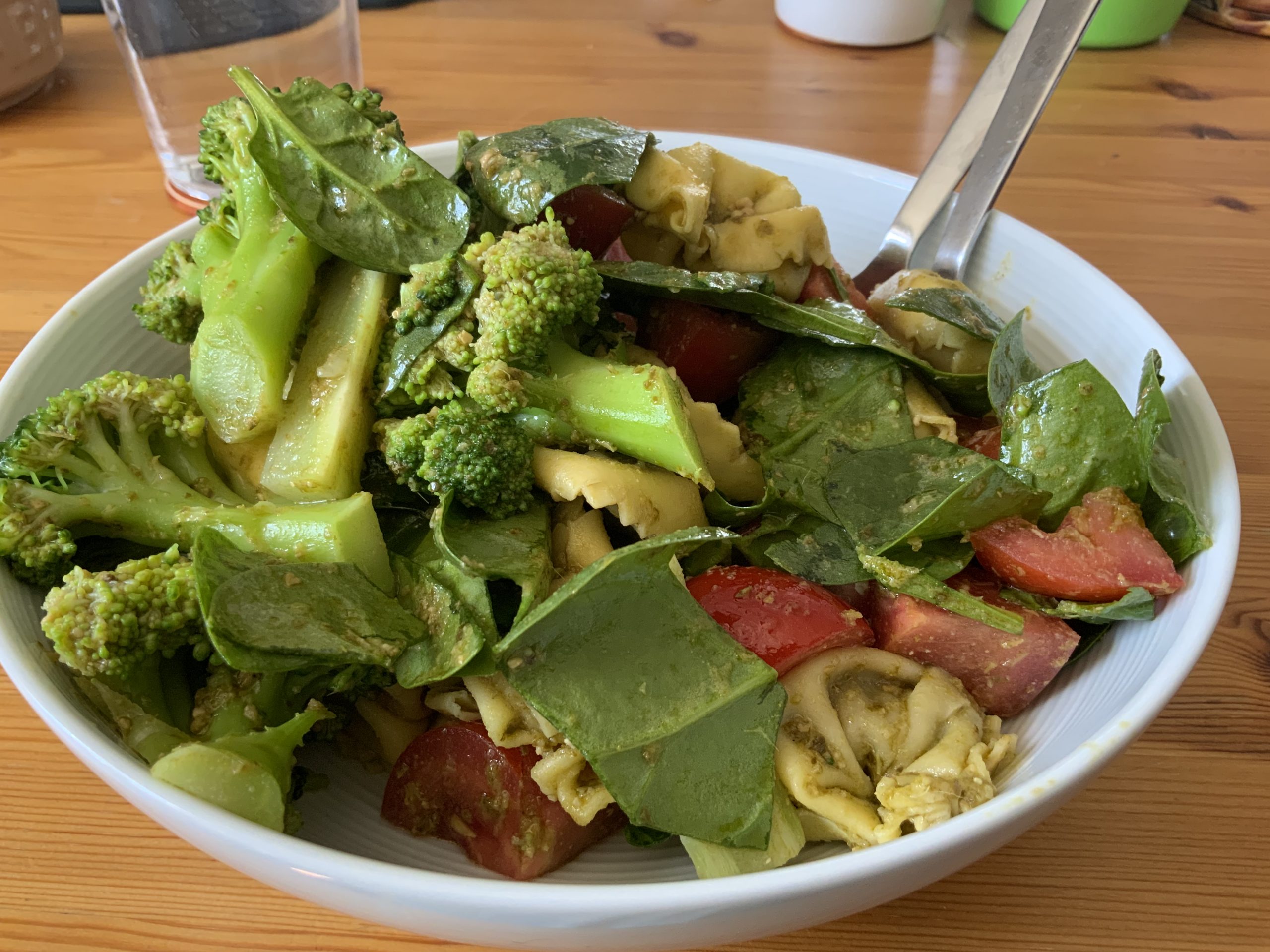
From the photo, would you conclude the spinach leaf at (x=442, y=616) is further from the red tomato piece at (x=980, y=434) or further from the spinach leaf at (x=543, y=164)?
the red tomato piece at (x=980, y=434)

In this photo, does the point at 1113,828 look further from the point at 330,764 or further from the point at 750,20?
the point at 750,20

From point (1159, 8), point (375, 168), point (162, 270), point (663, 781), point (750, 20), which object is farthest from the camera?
point (750, 20)

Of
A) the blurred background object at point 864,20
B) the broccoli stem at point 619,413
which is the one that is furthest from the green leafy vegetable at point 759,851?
the blurred background object at point 864,20

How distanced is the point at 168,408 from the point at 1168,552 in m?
1.23

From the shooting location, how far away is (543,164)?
132cm

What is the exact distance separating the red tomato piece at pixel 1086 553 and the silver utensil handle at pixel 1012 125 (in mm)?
671

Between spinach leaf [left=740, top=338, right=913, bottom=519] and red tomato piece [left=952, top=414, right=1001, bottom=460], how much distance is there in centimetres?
12

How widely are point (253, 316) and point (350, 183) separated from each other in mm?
209

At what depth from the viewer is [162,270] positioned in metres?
1.38

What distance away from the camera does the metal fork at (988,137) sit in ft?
5.38

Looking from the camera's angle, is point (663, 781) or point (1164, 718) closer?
point (663, 781)

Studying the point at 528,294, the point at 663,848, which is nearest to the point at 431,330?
the point at 528,294

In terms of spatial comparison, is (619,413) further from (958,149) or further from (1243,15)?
(1243,15)

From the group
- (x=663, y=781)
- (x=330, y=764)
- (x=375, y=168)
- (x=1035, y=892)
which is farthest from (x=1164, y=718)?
(x=375, y=168)
